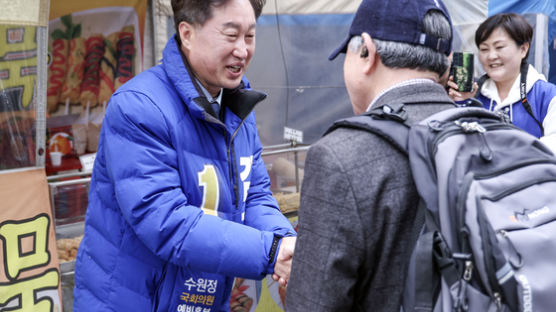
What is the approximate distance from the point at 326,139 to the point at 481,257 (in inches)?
17.9

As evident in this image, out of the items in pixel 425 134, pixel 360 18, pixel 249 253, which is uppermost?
pixel 360 18

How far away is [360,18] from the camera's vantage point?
1618 millimetres

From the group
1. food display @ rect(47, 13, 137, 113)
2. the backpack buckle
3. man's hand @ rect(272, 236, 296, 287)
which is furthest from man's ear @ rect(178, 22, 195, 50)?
food display @ rect(47, 13, 137, 113)

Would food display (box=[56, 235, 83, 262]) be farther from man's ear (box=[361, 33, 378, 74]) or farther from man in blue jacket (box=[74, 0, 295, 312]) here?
man's ear (box=[361, 33, 378, 74])

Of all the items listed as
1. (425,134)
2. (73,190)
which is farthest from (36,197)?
(425,134)

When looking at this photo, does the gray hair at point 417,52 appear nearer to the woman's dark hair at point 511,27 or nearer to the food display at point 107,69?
the woman's dark hair at point 511,27

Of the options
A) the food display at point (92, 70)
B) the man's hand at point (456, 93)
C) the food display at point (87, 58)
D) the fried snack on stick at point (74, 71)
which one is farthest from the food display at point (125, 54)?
the man's hand at point (456, 93)

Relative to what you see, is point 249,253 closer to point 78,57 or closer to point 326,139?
point 326,139

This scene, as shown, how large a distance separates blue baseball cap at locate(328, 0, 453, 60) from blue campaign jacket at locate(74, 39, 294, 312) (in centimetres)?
79

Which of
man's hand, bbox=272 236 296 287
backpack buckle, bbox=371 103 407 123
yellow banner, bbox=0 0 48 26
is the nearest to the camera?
backpack buckle, bbox=371 103 407 123

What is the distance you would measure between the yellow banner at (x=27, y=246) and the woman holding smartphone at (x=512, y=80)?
284 cm

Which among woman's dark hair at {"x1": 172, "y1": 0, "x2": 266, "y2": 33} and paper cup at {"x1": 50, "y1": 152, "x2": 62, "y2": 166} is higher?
woman's dark hair at {"x1": 172, "y1": 0, "x2": 266, "y2": 33}

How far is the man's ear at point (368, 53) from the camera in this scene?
61.5 inches

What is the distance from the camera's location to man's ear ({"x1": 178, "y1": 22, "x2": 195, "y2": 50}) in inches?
88.5
